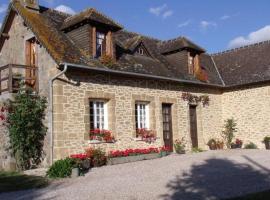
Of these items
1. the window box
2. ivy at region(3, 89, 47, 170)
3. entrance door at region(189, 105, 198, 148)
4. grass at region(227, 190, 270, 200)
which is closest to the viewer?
grass at region(227, 190, 270, 200)

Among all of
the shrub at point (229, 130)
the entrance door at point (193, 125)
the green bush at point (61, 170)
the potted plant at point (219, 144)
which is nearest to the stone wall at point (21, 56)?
the green bush at point (61, 170)

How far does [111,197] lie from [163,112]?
882 centimetres

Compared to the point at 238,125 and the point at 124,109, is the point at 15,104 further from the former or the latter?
the point at 238,125

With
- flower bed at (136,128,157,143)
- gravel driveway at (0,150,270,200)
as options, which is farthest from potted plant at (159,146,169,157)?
gravel driveway at (0,150,270,200)

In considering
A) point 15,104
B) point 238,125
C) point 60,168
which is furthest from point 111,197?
point 238,125

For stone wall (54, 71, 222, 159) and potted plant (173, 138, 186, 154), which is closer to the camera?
stone wall (54, 71, 222, 159)

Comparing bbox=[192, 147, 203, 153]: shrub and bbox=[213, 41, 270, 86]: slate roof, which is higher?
bbox=[213, 41, 270, 86]: slate roof

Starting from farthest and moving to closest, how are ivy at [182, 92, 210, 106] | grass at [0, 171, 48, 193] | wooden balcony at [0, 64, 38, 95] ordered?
ivy at [182, 92, 210, 106] → wooden balcony at [0, 64, 38, 95] → grass at [0, 171, 48, 193]

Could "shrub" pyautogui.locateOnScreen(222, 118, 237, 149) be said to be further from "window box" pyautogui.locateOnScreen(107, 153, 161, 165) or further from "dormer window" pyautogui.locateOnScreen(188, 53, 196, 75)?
"window box" pyautogui.locateOnScreen(107, 153, 161, 165)

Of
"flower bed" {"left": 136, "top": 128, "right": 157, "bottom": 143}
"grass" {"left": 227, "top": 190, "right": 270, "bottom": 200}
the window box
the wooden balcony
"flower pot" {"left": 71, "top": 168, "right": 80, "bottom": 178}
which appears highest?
the wooden balcony

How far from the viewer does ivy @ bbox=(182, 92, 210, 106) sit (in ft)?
55.6

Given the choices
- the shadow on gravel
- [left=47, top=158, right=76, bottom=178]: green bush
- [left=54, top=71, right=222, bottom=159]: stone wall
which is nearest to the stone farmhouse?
[left=54, top=71, right=222, bottom=159]: stone wall

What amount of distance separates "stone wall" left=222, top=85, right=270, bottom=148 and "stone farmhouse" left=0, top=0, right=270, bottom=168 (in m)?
0.05

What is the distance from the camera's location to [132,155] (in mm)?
13641
